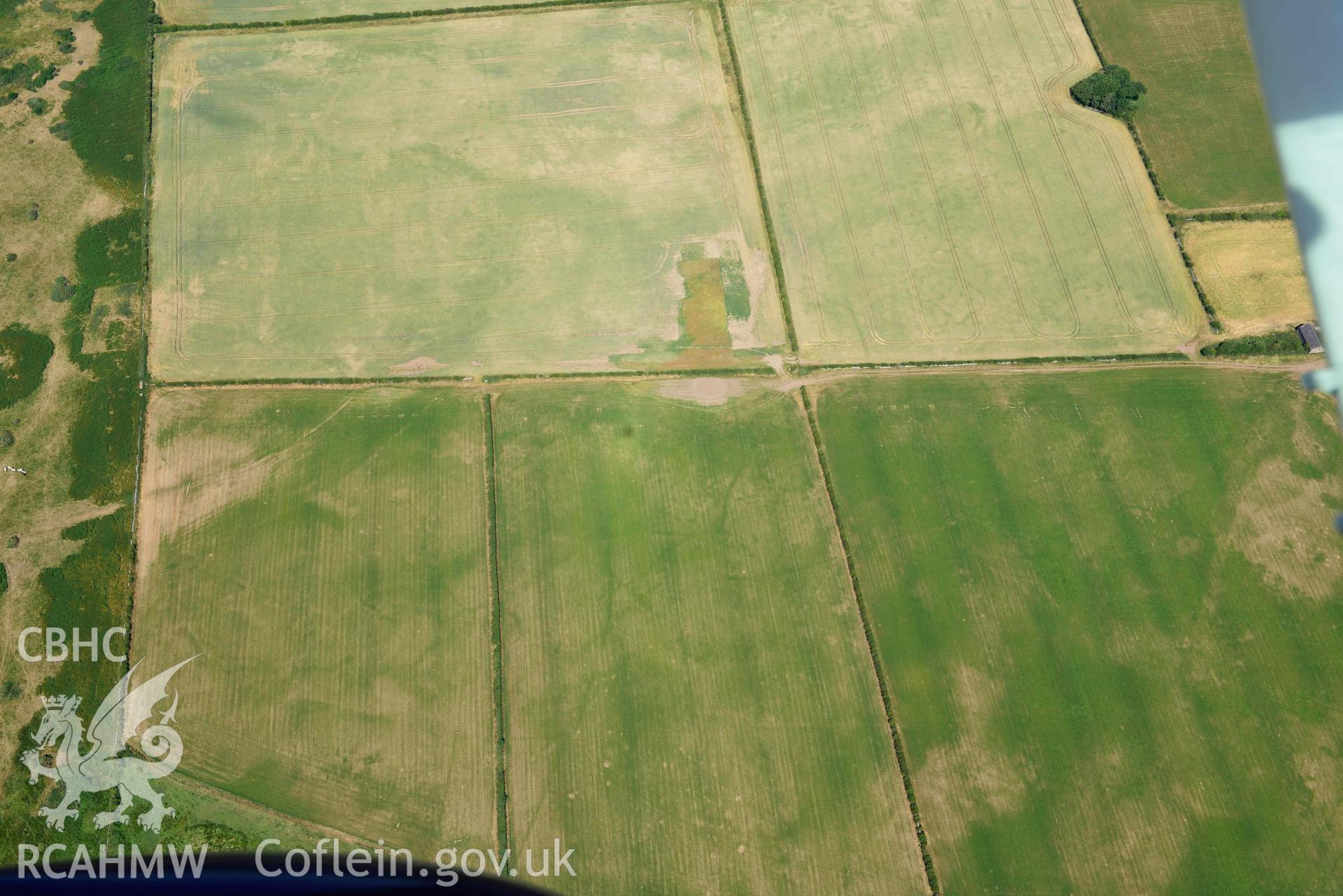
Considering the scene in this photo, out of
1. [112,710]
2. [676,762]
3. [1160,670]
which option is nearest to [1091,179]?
[1160,670]

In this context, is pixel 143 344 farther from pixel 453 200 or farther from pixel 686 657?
pixel 686 657

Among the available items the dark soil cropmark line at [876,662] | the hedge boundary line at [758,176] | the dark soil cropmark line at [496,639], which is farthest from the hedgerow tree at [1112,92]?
the dark soil cropmark line at [496,639]

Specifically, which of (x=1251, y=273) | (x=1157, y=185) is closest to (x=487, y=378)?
(x=1157, y=185)

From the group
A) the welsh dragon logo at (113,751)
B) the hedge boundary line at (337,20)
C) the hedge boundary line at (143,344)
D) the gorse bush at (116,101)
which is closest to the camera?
the welsh dragon logo at (113,751)

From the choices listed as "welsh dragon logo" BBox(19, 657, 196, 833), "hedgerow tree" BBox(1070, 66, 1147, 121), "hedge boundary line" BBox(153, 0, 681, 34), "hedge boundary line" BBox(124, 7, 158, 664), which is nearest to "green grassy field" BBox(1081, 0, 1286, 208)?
"hedgerow tree" BBox(1070, 66, 1147, 121)

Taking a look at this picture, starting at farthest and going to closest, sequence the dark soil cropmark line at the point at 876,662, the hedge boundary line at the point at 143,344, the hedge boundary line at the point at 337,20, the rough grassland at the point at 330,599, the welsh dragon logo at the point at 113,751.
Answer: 1. the hedge boundary line at the point at 337,20
2. the hedge boundary line at the point at 143,344
3. the rough grassland at the point at 330,599
4. the welsh dragon logo at the point at 113,751
5. the dark soil cropmark line at the point at 876,662

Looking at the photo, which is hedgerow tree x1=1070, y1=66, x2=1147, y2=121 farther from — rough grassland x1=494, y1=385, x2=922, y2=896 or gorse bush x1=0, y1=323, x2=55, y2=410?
gorse bush x1=0, y1=323, x2=55, y2=410

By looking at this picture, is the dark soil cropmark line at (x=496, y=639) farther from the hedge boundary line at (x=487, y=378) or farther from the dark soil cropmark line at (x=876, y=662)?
the dark soil cropmark line at (x=876, y=662)
